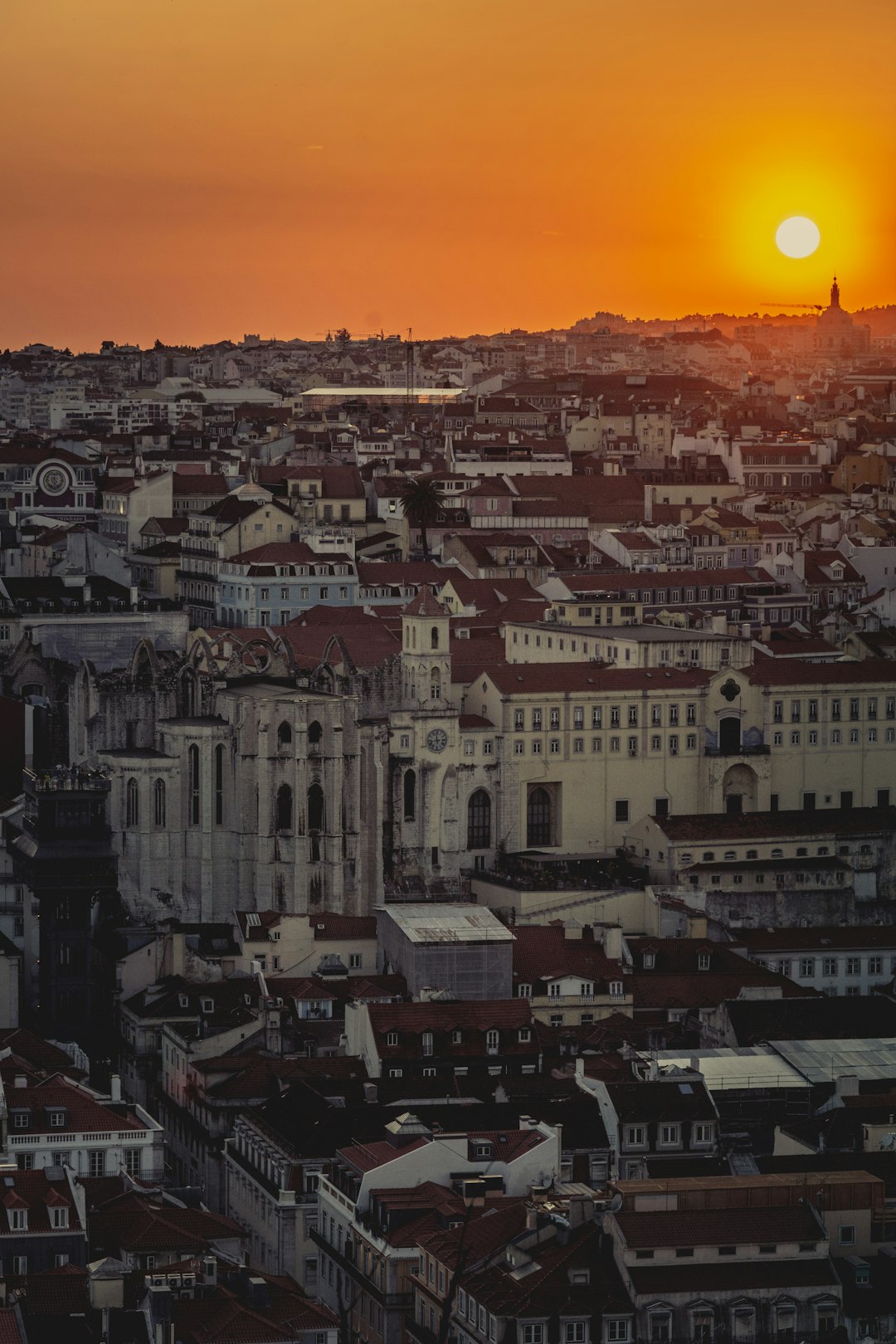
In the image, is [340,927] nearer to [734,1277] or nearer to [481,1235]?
[481,1235]

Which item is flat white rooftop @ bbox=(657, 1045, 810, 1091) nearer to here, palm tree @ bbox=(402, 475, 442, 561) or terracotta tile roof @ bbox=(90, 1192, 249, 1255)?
terracotta tile roof @ bbox=(90, 1192, 249, 1255)

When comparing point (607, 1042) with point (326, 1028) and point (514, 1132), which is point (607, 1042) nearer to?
point (326, 1028)

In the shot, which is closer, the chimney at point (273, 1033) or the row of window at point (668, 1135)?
the row of window at point (668, 1135)

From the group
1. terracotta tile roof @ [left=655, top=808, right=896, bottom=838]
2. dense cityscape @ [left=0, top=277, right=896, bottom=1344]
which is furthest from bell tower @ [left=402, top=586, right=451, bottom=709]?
terracotta tile roof @ [left=655, top=808, right=896, bottom=838]

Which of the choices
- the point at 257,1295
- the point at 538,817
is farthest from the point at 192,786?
the point at 257,1295

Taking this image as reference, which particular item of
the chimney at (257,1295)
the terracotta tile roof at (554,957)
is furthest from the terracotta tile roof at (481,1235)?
the terracotta tile roof at (554,957)

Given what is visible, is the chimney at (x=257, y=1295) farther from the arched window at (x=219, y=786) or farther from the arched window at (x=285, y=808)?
the arched window at (x=219, y=786)

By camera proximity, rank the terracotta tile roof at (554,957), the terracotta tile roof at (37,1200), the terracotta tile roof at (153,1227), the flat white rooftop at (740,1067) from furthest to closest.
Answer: the terracotta tile roof at (554,957)
the flat white rooftop at (740,1067)
the terracotta tile roof at (153,1227)
the terracotta tile roof at (37,1200)
